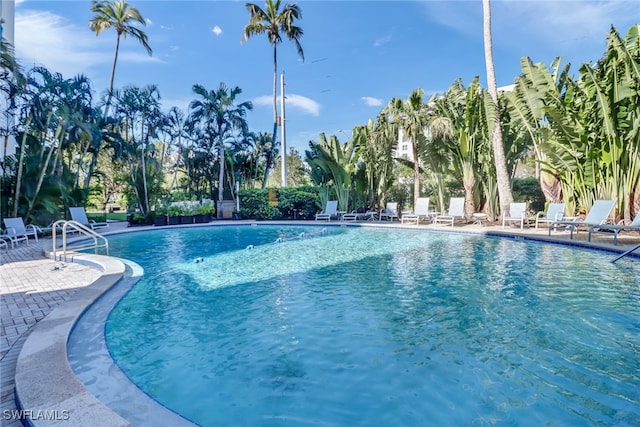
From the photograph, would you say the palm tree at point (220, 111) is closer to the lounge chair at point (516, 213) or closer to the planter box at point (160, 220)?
the planter box at point (160, 220)

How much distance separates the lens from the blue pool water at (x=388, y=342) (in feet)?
8.90

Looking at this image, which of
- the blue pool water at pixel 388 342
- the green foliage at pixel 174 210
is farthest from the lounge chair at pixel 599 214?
the green foliage at pixel 174 210

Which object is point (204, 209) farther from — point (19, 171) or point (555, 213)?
point (555, 213)

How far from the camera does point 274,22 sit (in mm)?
21688

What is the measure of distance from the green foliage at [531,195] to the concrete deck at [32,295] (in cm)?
697

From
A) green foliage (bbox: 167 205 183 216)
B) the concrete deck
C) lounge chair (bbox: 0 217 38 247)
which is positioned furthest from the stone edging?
green foliage (bbox: 167 205 183 216)

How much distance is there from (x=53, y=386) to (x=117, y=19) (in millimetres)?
22363

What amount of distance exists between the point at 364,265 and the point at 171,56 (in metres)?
19.0

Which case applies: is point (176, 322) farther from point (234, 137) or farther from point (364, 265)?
point (234, 137)

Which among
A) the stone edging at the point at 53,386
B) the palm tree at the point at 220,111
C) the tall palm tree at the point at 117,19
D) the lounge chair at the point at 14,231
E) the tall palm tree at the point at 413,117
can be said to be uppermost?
the tall palm tree at the point at 117,19

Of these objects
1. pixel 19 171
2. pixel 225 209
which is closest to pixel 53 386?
pixel 19 171

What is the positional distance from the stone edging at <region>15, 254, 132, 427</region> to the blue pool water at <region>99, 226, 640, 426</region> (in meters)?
0.54

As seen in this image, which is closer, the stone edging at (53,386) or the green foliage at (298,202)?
the stone edging at (53,386)

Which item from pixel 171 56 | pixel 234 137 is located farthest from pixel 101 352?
pixel 171 56
